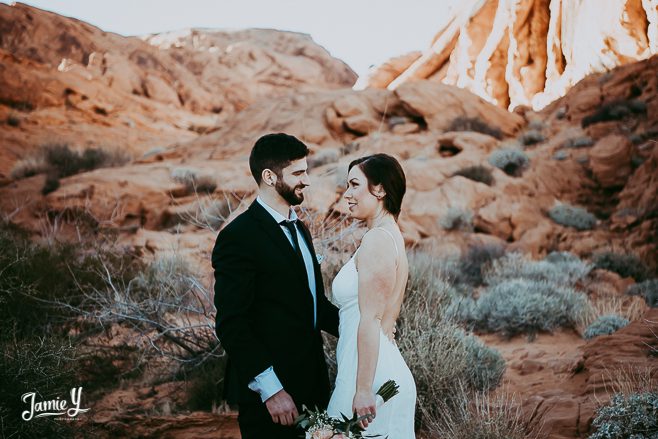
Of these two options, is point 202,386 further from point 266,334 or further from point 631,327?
point 631,327

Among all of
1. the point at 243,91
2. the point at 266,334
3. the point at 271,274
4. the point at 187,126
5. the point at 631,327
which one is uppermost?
the point at 243,91

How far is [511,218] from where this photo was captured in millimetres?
12016

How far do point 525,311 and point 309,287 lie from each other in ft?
16.2

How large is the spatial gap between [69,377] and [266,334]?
276cm

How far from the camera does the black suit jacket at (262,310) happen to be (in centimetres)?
236

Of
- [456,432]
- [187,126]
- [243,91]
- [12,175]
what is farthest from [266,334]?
[243,91]

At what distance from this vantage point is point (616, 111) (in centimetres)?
1557

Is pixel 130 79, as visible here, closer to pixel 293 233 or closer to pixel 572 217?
pixel 572 217

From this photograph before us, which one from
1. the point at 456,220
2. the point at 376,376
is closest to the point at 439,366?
the point at 376,376

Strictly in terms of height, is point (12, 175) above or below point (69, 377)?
above

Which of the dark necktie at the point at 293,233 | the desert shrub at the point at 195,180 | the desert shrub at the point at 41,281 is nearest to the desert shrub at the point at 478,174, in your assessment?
the desert shrub at the point at 195,180

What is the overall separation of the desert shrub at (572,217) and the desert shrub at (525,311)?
539 centimetres

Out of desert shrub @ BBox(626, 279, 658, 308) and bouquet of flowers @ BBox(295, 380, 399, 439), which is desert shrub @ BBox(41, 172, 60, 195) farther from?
desert shrub @ BBox(626, 279, 658, 308)

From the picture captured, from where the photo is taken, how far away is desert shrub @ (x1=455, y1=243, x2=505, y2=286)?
9.13 meters
